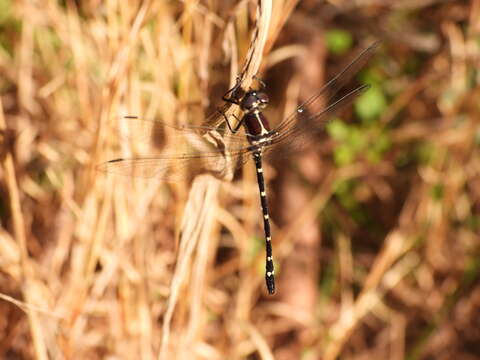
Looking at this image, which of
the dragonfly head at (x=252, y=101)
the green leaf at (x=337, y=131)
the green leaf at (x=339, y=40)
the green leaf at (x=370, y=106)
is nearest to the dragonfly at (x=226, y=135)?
the dragonfly head at (x=252, y=101)

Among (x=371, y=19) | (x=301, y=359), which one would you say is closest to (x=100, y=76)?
(x=371, y=19)

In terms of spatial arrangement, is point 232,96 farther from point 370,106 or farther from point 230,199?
point 370,106

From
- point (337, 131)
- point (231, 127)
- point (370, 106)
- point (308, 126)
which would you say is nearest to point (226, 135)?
point (231, 127)

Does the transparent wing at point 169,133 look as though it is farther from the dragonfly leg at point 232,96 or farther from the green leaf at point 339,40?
the green leaf at point 339,40

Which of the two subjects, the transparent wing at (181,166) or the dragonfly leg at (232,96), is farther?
the transparent wing at (181,166)

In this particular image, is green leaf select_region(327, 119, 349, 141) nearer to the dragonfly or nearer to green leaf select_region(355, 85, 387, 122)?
green leaf select_region(355, 85, 387, 122)

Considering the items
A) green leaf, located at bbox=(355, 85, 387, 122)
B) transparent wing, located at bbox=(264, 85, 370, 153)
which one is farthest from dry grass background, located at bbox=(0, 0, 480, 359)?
transparent wing, located at bbox=(264, 85, 370, 153)
